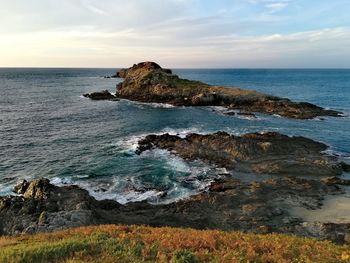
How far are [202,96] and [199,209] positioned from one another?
205 ft

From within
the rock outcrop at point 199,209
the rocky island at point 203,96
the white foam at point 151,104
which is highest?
the rocky island at point 203,96

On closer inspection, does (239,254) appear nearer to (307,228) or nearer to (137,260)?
(137,260)

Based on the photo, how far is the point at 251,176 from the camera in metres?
38.7

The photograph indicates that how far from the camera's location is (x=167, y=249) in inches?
539

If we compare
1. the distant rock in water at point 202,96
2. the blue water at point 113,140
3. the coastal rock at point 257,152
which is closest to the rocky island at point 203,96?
the distant rock in water at point 202,96

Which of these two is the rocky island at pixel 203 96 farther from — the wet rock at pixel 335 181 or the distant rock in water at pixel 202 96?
the wet rock at pixel 335 181

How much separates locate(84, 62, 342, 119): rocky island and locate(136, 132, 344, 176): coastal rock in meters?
26.6

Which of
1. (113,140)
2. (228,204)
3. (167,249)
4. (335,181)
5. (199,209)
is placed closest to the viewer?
(167,249)

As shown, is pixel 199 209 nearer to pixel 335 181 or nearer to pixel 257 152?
pixel 335 181

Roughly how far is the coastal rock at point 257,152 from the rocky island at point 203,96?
26631 mm

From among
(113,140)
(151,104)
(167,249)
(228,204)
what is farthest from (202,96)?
(167,249)

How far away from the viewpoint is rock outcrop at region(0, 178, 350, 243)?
83.0 feet

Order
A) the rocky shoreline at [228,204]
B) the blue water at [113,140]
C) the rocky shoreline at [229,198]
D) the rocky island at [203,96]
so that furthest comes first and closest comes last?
the rocky island at [203,96] → the blue water at [113,140] → the rocky shoreline at [229,198] → the rocky shoreline at [228,204]

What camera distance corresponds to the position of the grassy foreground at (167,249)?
1284 centimetres
